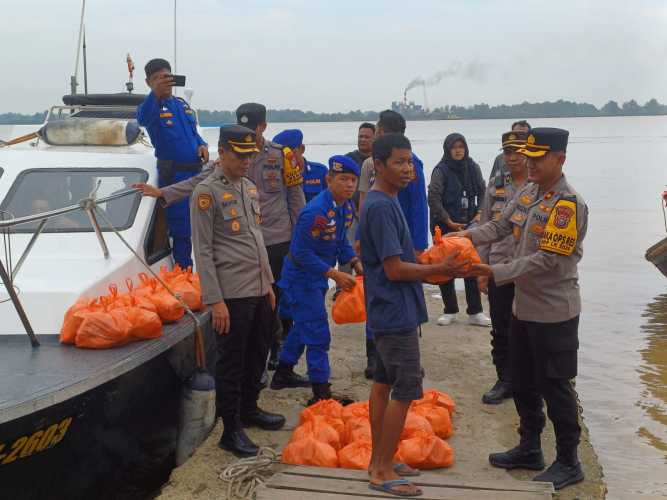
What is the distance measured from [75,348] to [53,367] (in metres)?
0.33

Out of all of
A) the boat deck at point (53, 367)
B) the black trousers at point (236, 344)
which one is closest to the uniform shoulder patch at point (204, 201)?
the black trousers at point (236, 344)

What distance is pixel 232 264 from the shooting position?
4809mm

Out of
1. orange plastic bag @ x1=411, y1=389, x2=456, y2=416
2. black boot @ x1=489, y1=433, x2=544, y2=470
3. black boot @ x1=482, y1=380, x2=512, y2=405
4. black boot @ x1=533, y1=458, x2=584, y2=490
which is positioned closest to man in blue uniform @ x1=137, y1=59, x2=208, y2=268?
orange plastic bag @ x1=411, y1=389, x2=456, y2=416

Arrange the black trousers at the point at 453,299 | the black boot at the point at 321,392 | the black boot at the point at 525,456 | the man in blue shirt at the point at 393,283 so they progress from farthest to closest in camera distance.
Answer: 1. the black trousers at the point at 453,299
2. the black boot at the point at 321,392
3. the black boot at the point at 525,456
4. the man in blue shirt at the point at 393,283

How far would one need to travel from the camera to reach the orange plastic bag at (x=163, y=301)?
15.9 ft

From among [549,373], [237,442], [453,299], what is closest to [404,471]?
[549,373]

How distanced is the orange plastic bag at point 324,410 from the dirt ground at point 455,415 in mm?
248

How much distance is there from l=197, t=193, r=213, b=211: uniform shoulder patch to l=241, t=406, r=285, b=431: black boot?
57.1 inches

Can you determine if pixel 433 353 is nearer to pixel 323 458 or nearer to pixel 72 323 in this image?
pixel 323 458

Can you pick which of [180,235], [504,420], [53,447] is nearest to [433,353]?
[504,420]

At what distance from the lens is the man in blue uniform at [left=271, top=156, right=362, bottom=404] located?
5.39 metres

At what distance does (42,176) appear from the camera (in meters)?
6.01

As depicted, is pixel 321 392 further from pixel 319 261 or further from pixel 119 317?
pixel 119 317

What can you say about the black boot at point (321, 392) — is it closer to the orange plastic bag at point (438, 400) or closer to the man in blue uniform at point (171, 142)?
the orange plastic bag at point (438, 400)
